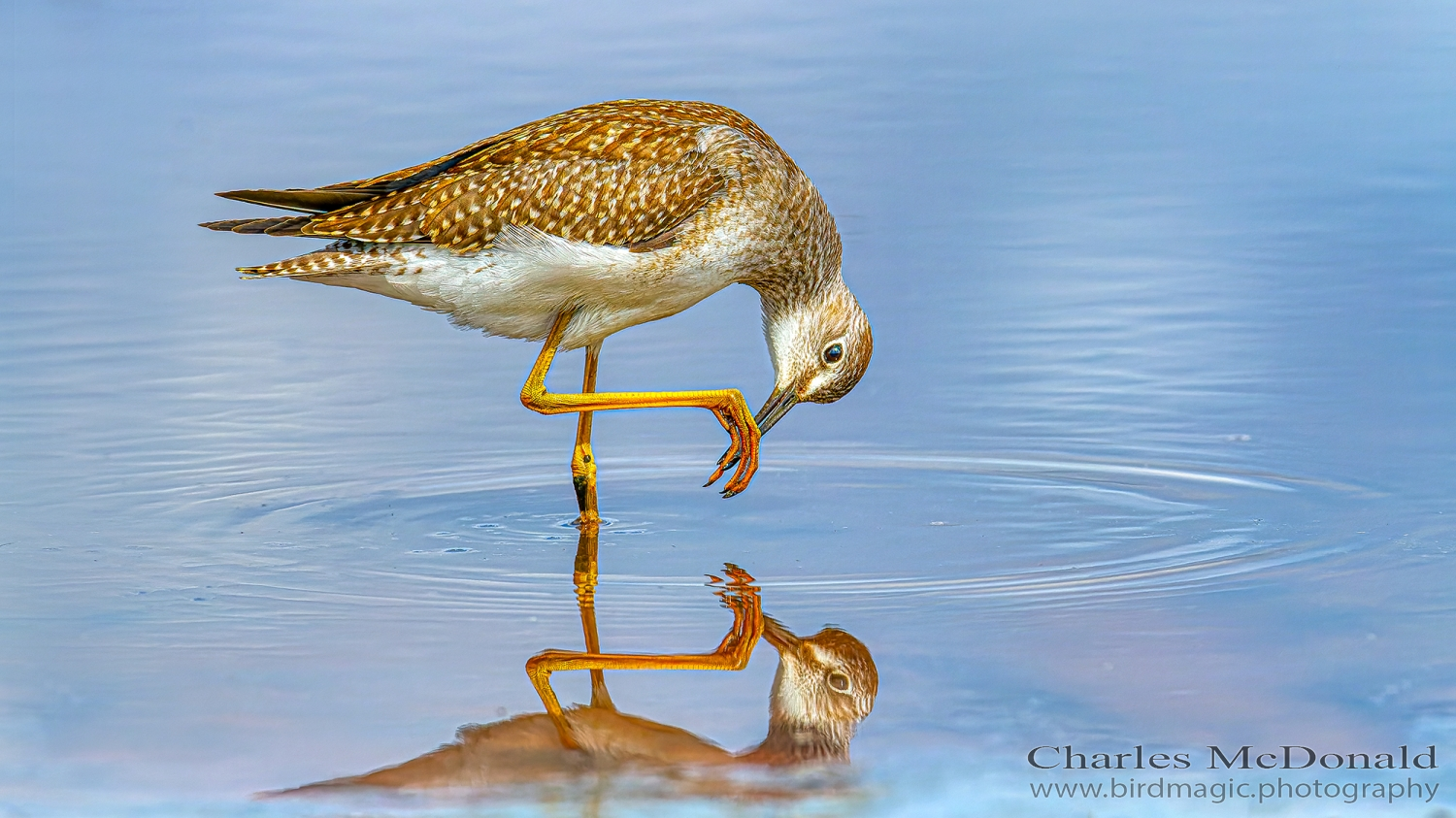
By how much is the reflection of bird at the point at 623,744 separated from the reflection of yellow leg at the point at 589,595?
14 centimetres

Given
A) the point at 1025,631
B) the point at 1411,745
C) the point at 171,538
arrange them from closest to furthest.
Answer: the point at 1411,745 → the point at 1025,631 → the point at 171,538

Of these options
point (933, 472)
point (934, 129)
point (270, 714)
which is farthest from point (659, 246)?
point (934, 129)

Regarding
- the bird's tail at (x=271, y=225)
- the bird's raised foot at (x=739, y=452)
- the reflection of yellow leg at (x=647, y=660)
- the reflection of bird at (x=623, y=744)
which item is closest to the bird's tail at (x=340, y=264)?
the bird's tail at (x=271, y=225)

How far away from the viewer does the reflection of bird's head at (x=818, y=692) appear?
5.77 m

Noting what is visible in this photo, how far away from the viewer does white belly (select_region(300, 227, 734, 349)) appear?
8227 millimetres

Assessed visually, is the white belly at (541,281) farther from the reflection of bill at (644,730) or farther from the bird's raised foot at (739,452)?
the reflection of bill at (644,730)

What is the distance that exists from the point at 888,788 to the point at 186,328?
270 inches

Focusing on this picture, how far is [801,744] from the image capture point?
574 centimetres

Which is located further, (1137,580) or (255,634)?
(1137,580)

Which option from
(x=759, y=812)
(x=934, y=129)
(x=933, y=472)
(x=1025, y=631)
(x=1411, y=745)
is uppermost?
(x=934, y=129)

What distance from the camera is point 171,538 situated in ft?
26.1

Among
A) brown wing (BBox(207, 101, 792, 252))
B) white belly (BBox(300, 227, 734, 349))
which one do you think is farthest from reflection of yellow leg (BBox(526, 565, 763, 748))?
brown wing (BBox(207, 101, 792, 252))

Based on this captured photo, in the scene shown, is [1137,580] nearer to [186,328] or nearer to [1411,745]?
[1411,745]

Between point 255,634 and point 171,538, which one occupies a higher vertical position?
point 171,538
